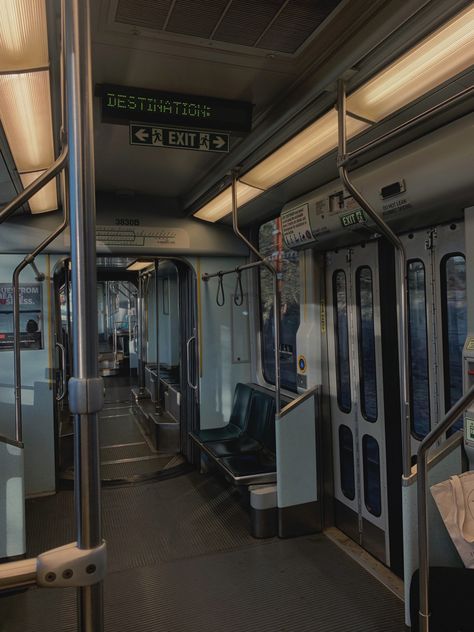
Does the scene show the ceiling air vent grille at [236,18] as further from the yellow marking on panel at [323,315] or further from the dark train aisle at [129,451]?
the dark train aisle at [129,451]

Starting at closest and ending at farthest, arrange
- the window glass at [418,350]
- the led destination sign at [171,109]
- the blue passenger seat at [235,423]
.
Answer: the led destination sign at [171,109], the window glass at [418,350], the blue passenger seat at [235,423]

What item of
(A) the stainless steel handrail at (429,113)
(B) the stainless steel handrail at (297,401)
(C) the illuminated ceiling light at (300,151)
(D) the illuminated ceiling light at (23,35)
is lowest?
(B) the stainless steel handrail at (297,401)

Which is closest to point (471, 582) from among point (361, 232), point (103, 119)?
point (361, 232)

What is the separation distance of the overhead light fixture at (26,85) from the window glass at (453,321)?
2338 millimetres

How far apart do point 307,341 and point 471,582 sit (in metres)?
2.27

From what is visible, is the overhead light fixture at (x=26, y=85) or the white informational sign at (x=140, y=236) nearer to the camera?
the overhead light fixture at (x=26, y=85)

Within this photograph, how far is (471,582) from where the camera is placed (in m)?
2.02

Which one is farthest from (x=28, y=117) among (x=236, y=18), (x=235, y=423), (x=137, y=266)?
(x=137, y=266)

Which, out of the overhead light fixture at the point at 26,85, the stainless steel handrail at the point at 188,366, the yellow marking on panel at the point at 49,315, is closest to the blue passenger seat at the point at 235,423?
the stainless steel handrail at the point at 188,366

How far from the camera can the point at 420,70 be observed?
82.0 inches

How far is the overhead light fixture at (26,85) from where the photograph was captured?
1.80 m

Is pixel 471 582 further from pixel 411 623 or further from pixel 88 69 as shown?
Result: pixel 88 69

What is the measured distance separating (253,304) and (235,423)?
1336 mm

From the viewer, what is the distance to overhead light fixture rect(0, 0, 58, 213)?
1.80 meters
